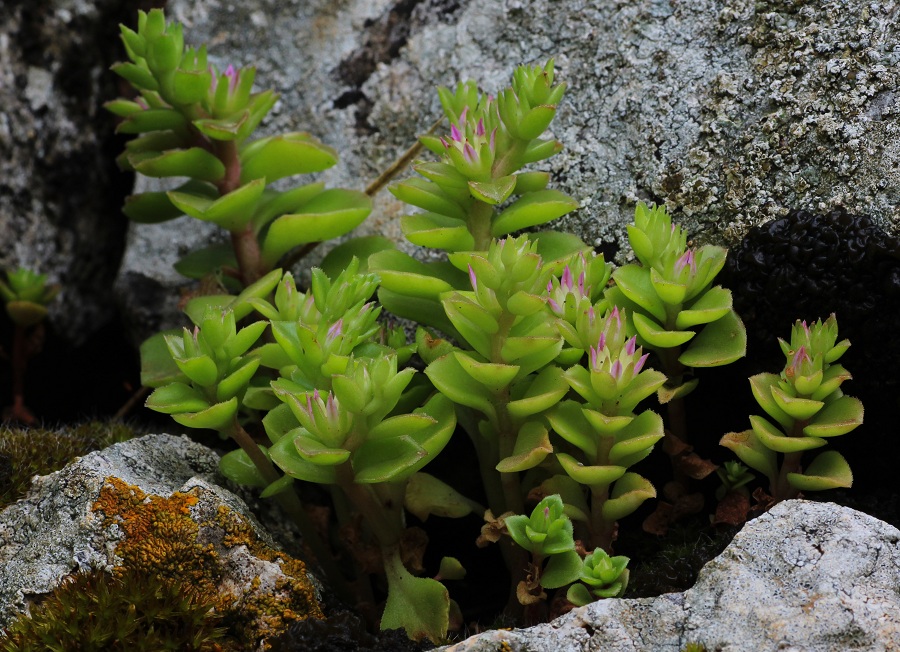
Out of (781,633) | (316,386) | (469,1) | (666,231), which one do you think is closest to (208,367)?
(316,386)

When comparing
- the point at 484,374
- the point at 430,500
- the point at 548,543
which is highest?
the point at 484,374

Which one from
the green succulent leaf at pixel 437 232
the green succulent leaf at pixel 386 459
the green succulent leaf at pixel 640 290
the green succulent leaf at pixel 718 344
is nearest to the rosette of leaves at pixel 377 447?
the green succulent leaf at pixel 386 459

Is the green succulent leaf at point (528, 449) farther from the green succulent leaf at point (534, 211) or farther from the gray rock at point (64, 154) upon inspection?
the gray rock at point (64, 154)

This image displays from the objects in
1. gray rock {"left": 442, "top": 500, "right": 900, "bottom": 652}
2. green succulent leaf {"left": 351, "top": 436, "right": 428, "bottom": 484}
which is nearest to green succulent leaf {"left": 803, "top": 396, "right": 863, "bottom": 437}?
gray rock {"left": 442, "top": 500, "right": 900, "bottom": 652}

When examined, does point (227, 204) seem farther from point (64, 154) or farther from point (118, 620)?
point (64, 154)

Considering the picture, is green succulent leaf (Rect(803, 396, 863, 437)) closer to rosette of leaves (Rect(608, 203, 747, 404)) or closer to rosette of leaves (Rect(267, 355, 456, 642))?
rosette of leaves (Rect(608, 203, 747, 404))

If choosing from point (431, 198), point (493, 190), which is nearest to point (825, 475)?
point (493, 190)
